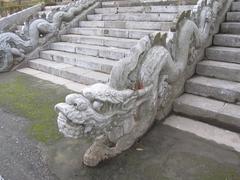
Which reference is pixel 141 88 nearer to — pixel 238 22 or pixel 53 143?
pixel 53 143

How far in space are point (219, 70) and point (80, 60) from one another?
292 cm

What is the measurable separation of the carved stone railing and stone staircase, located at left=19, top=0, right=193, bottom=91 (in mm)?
1263

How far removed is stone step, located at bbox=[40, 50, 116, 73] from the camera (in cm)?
488

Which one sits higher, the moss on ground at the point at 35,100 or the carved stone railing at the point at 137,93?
the carved stone railing at the point at 137,93

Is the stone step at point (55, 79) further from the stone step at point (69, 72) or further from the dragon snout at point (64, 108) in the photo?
the dragon snout at point (64, 108)

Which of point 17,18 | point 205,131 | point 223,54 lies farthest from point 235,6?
point 17,18

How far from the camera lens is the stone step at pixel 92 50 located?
16.4 feet

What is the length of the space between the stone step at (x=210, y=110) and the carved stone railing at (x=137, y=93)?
154mm

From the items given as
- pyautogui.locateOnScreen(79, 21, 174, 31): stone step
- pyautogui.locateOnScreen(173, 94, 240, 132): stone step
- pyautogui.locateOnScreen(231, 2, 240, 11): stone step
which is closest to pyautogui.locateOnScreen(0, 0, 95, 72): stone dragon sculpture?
pyautogui.locateOnScreen(79, 21, 174, 31): stone step

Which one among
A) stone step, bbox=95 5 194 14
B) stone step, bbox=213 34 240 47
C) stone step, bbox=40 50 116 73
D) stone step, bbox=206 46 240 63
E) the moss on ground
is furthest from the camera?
stone step, bbox=95 5 194 14

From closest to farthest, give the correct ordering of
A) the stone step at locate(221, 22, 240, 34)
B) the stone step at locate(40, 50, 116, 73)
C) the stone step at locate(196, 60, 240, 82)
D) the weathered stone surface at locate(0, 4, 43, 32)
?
the stone step at locate(196, 60, 240, 82), the stone step at locate(221, 22, 240, 34), the stone step at locate(40, 50, 116, 73), the weathered stone surface at locate(0, 4, 43, 32)

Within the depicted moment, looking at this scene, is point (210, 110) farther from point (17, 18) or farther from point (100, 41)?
point (17, 18)

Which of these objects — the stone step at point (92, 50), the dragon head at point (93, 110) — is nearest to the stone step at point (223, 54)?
the stone step at point (92, 50)

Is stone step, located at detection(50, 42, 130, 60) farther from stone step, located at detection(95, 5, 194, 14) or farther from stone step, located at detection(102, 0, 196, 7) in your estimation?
stone step, located at detection(102, 0, 196, 7)
